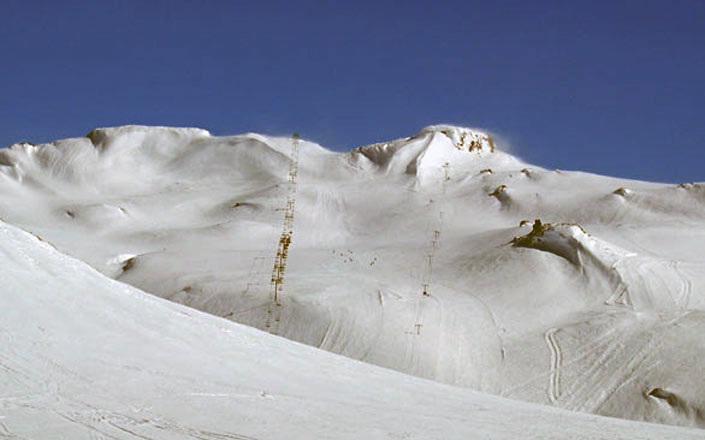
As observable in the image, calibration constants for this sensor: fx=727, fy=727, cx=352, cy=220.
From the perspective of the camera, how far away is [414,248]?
80.6 feet

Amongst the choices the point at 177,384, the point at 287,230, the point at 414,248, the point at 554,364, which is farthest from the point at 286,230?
the point at 177,384

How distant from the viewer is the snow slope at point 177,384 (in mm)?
5648

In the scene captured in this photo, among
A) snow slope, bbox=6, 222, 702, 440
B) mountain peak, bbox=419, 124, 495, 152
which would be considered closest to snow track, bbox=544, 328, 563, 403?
snow slope, bbox=6, 222, 702, 440

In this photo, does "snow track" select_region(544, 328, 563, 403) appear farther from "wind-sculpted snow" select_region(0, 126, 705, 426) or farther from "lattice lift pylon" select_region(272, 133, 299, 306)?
"lattice lift pylon" select_region(272, 133, 299, 306)

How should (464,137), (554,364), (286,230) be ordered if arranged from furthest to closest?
(464,137) → (286,230) → (554,364)

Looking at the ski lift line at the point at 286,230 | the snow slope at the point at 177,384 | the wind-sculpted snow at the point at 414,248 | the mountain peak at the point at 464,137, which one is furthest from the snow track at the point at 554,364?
the mountain peak at the point at 464,137

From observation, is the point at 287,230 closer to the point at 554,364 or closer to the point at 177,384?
the point at 554,364

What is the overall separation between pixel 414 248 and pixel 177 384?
1843cm

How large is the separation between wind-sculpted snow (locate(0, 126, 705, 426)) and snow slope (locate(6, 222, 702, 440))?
9.34 metres

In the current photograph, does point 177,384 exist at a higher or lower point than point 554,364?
higher

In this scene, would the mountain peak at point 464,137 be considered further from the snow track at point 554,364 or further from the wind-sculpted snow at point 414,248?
the snow track at point 554,364

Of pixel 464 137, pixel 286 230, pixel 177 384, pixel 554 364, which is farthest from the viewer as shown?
pixel 464 137

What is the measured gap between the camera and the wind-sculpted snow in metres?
17.9

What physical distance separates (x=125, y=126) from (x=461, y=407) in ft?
107
